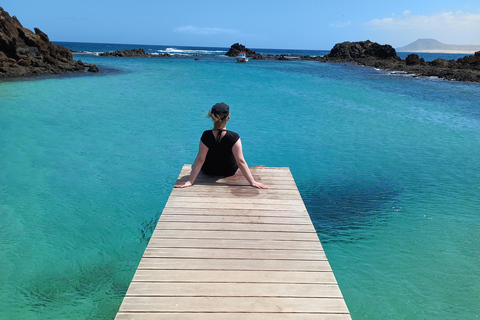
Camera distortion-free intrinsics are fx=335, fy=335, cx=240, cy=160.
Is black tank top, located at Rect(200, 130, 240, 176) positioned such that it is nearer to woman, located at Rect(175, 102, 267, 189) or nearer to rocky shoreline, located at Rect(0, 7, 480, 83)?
woman, located at Rect(175, 102, 267, 189)

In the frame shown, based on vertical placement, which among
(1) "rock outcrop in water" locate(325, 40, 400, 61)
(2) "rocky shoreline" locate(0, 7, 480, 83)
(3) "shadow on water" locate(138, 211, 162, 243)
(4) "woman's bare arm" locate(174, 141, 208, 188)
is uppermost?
(1) "rock outcrop in water" locate(325, 40, 400, 61)

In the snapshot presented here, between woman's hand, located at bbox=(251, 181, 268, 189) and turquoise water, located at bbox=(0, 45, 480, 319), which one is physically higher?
woman's hand, located at bbox=(251, 181, 268, 189)

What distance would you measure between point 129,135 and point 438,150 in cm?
1321

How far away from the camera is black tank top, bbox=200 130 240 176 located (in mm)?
5484

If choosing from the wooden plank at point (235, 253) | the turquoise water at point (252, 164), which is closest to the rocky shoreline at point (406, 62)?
the turquoise water at point (252, 164)

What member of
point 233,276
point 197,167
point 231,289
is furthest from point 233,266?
point 197,167

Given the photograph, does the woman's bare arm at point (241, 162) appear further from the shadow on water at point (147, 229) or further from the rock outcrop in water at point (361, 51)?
the rock outcrop in water at point (361, 51)

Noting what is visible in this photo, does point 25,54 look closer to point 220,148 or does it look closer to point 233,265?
point 220,148

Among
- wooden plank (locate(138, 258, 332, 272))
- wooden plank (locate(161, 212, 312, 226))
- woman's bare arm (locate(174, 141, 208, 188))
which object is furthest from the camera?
woman's bare arm (locate(174, 141, 208, 188))

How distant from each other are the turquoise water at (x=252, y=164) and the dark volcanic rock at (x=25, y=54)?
12571mm

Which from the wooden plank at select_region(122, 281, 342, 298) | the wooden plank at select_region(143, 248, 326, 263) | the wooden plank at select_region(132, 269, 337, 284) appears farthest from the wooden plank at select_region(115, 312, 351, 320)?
the wooden plank at select_region(143, 248, 326, 263)

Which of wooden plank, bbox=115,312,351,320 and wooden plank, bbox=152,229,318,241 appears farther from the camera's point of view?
wooden plank, bbox=152,229,318,241

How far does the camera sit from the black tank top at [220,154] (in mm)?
5484

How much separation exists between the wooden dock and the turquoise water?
83.5 inches
